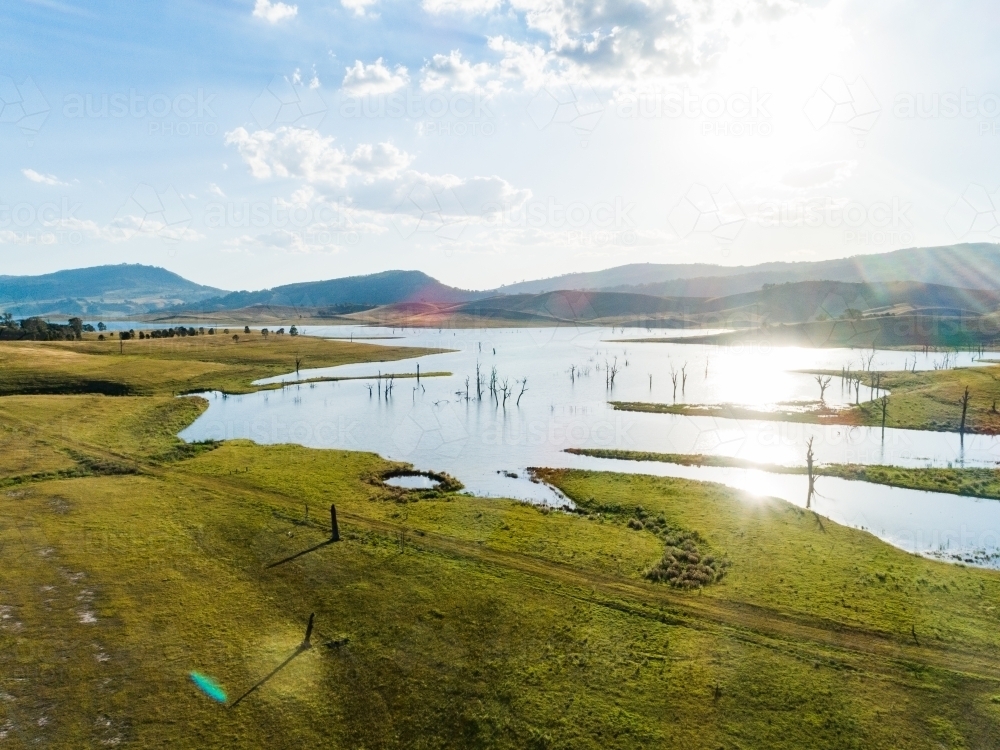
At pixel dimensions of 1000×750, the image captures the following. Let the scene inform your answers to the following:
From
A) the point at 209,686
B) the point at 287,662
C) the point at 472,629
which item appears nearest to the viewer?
the point at 209,686

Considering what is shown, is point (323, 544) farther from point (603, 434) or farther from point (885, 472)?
point (885, 472)

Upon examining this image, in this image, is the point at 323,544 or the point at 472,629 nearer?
the point at 472,629

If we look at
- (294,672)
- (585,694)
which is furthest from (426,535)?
(585,694)

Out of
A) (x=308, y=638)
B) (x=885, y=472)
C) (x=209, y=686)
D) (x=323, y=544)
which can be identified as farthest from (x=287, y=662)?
(x=885, y=472)

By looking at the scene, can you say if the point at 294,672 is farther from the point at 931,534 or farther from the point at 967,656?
the point at 931,534

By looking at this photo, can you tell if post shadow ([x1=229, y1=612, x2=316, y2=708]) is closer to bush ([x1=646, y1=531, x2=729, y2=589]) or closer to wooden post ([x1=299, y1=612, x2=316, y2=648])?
wooden post ([x1=299, y1=612, x2=316, y2=648])

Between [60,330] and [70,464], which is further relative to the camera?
[60,330]
